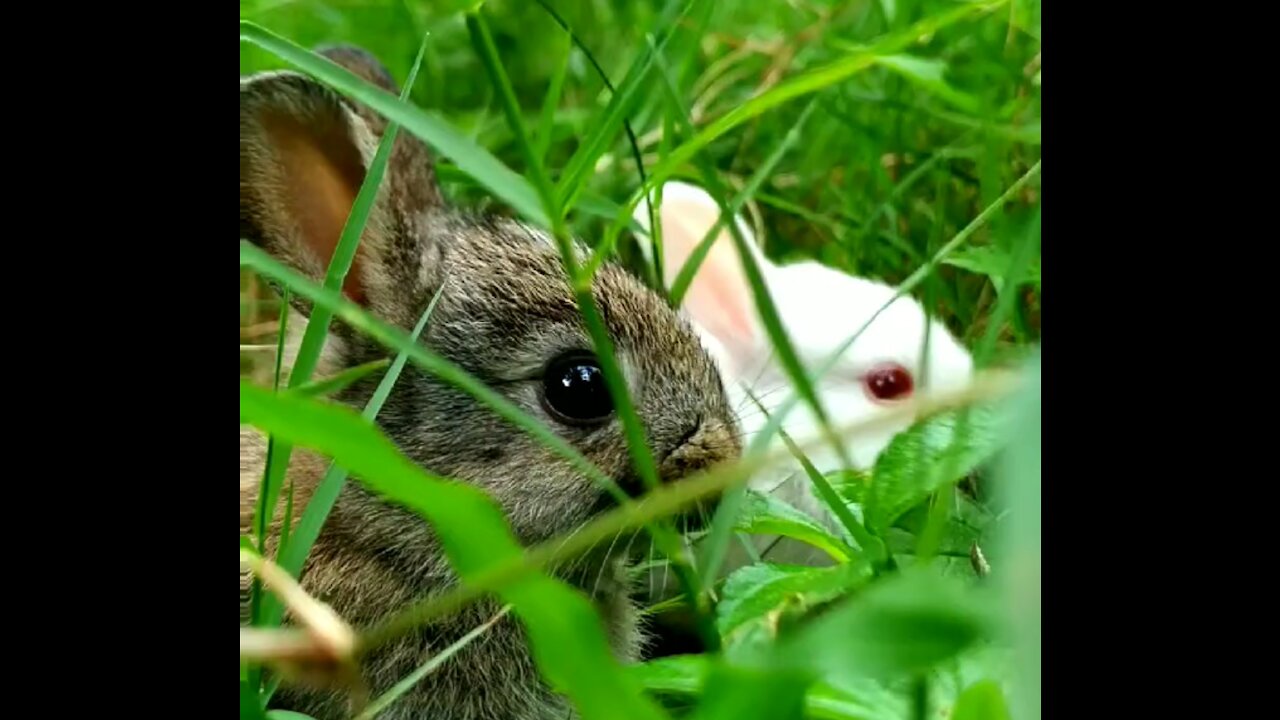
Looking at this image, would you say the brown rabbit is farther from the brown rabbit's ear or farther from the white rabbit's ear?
the white rabbit's ear

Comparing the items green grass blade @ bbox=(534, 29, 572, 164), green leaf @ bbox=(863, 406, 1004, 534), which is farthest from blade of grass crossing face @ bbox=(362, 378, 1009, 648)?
green grass blade @ bbox=(534, 29, 572, 164)

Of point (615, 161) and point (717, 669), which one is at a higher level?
point (615, 161)

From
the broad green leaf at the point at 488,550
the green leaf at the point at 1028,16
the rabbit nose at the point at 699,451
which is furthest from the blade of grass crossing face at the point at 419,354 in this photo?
the green leaf at the point at 1028,16

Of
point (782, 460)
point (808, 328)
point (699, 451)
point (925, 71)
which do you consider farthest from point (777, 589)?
point (808, 328)

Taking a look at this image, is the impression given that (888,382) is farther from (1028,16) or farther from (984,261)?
(984,261)
